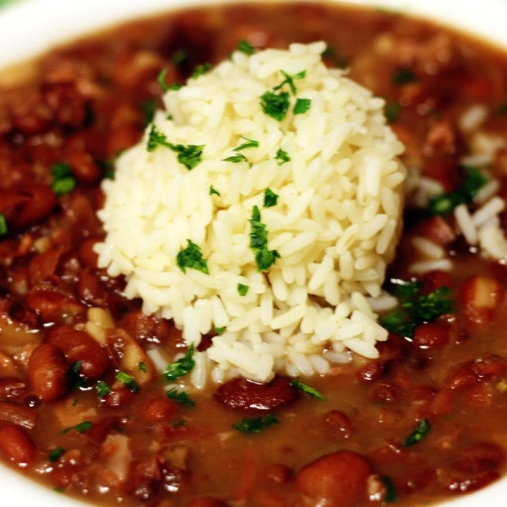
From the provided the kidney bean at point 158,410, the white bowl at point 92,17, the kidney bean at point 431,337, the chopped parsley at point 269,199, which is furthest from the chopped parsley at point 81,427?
the white bowl at point 92,17

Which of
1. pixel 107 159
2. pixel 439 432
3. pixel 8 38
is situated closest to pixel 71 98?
pixel 107 159

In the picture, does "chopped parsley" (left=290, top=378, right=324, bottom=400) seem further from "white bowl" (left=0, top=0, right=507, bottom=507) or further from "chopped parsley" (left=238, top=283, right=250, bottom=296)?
"white bowl" (left=0, top=0, right=507, bottom=507)

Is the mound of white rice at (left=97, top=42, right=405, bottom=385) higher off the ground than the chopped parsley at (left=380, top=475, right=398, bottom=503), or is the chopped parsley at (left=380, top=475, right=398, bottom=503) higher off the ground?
the mound of white rice at (left=97, top=42, right=405, bottom=385)

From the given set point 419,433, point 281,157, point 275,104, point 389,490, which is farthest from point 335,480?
point 275,104

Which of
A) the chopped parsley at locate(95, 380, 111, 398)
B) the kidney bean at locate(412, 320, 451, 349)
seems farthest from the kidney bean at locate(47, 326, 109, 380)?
the kidney bean at locate(412, 320, 451, 349)

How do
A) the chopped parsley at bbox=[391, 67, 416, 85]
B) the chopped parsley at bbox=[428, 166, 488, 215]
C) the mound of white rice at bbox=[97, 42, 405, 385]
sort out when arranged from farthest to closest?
the chopped parsley at bbox=[391, 67, 416, 85] < the chopped parsley at bbox=[428, 166, 488, 215] < the mound of white rice at bbox=[97, 42, 405, 385]

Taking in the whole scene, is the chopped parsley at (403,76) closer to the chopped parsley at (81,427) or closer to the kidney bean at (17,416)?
the chopped parsley at (81,427)
